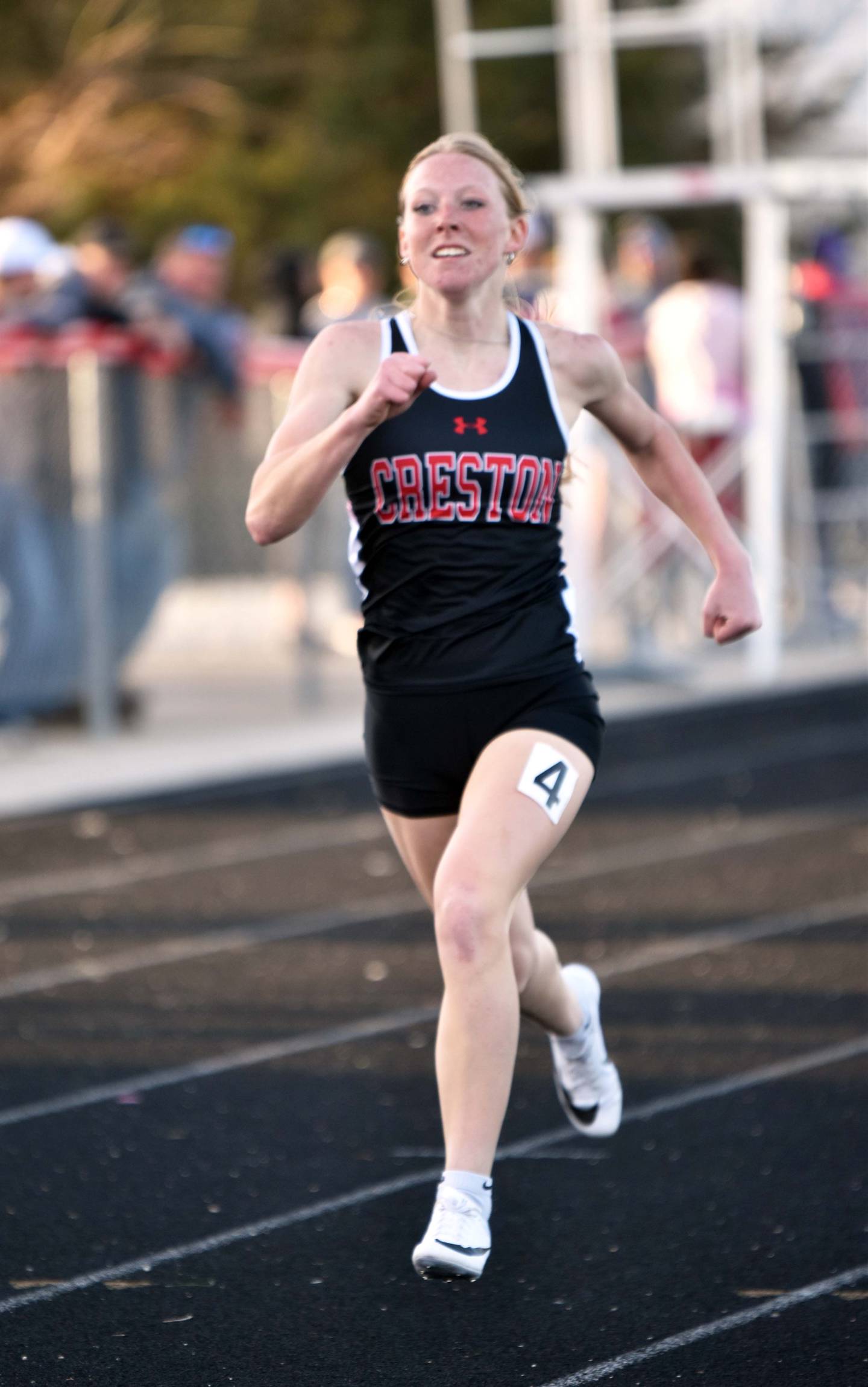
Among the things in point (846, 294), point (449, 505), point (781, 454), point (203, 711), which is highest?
point (449, 505)

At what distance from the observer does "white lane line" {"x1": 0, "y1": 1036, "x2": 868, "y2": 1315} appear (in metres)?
3.95

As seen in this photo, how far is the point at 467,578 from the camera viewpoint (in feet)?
13.3

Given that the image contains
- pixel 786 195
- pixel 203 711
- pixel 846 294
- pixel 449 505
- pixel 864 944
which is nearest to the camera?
pixel 449 505

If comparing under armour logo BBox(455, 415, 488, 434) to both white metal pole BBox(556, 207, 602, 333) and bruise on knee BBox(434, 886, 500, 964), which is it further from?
white metal pole BBox(556, 207, 602, 333)

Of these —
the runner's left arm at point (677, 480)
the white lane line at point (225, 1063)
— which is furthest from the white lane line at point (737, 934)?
the runner's left arm at point (677, 480)

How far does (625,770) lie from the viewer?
1024 centimetres

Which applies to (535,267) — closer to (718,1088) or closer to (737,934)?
(737,934)

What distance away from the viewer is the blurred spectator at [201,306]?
10.7 meters

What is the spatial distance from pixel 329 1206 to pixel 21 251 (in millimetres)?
6954

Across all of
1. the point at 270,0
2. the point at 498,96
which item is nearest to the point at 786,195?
the point at 498,96

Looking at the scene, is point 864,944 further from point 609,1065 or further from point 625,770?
point 625,770

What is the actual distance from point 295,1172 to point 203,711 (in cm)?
728

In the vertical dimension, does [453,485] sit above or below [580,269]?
above

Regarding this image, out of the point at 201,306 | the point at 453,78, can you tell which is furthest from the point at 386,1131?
the point at 453,78
